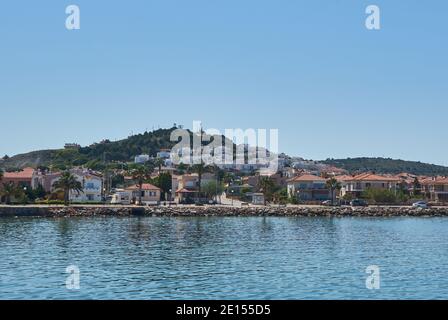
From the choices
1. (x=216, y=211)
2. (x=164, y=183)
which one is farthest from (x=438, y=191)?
(x=164, y=183)

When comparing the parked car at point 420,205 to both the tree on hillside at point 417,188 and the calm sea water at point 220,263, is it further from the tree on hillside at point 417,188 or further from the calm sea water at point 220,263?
the calm sea water at point 220,263

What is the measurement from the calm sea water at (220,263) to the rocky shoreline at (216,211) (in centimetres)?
2176

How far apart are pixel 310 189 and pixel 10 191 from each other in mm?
56127

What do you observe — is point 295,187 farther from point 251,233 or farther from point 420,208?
point 251,233

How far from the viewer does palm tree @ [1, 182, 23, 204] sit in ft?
305

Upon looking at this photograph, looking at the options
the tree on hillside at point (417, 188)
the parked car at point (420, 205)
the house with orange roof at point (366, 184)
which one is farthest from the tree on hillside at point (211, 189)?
the tree on hillside at point (417, 188)

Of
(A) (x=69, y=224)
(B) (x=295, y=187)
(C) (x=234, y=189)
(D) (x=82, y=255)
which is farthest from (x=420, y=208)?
(D) (x=82, y=255)

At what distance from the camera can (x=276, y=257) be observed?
39.4 m

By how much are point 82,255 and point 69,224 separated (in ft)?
100

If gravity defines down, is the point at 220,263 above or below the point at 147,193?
below

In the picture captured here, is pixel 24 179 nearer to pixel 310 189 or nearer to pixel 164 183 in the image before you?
pixel 164 183

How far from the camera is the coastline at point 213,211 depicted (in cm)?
8344

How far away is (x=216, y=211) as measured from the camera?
298 ft

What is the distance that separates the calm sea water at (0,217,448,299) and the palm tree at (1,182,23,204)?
108 ft
